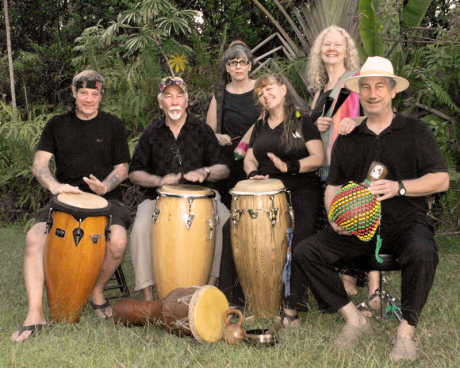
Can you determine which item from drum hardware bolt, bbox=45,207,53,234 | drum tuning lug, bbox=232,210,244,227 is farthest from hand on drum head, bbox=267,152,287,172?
drum hardware bolt, bbox=45,207,53,234

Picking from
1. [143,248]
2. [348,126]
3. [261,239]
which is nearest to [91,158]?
[143,248]

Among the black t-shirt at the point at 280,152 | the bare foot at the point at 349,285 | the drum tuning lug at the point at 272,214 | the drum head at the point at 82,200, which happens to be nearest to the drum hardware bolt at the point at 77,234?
the drum head at the point at 82,200

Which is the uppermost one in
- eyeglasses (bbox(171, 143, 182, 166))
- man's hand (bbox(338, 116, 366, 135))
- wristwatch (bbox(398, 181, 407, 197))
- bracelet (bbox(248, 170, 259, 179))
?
man's hand (bbox(338, 116, 366, 135))

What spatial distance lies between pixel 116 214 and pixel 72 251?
0.53m

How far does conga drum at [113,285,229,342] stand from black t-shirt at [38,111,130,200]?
1011 millimetres

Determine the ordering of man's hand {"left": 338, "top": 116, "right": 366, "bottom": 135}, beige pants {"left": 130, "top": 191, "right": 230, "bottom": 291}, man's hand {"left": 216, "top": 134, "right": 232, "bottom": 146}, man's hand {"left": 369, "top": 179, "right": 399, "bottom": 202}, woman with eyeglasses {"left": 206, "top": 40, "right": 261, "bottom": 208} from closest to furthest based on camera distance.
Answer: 1. man's hand {"left": 369, "top": 179, "right": 399, "bottom": 202}
2. man's hand {"left": 338, "top": 116, "right": 366, "bottom": 135}
3. beige pants {"left": 130, "top": 191, "right": 230, "bottom": 291}
4. man's hand {"left": 216, "top": 134, "right": 232, "bottom": 146}
5. woman with eyeglasses {"left": 206, "top": 40, "right": 261, "bottom": 208}

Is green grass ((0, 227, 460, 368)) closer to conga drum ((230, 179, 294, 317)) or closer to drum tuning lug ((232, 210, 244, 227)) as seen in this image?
conga drum ((230, 179, 294, 317))

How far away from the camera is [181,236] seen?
144 inches

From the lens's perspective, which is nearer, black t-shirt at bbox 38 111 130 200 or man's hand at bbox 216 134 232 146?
black t-shirt at bbox 38 111 130 200

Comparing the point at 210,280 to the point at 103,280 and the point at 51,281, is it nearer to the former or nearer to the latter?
the point at 103,280

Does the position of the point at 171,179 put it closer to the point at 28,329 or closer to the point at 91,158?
the point at 91,158

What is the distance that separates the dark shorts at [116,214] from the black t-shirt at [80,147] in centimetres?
13

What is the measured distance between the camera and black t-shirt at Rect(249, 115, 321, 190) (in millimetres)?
3787

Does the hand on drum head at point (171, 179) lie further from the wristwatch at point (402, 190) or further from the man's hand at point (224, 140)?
the wristwatch at point (402, 190)
